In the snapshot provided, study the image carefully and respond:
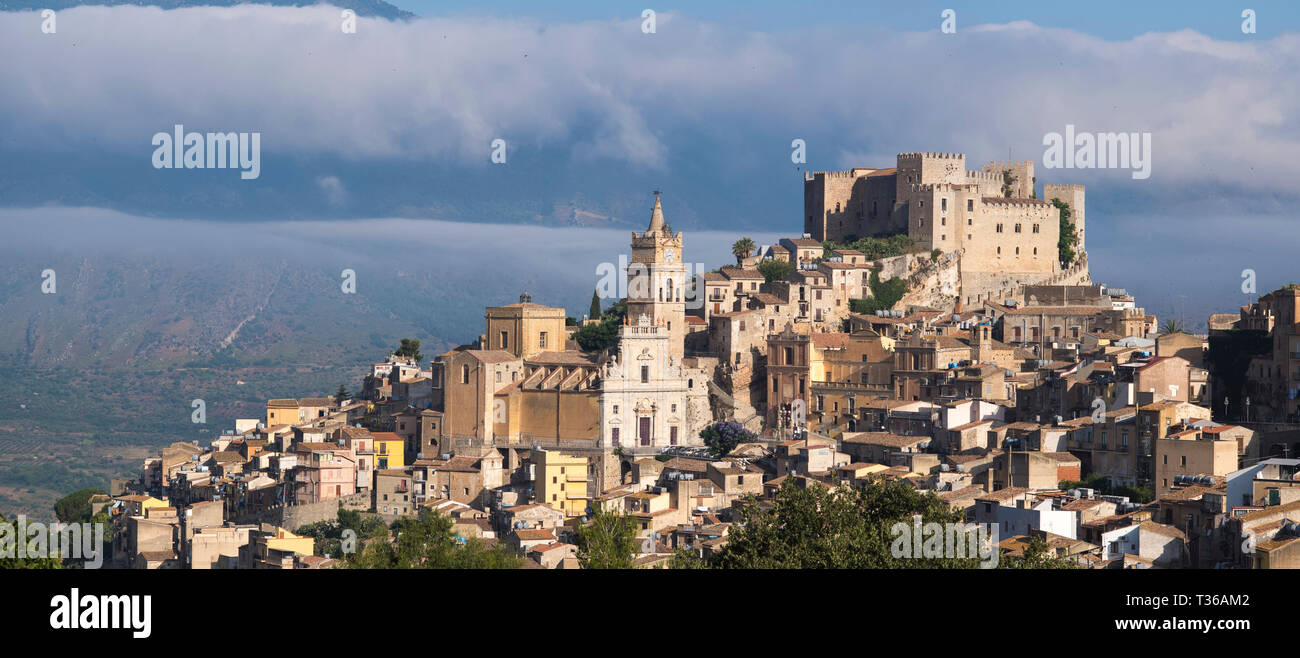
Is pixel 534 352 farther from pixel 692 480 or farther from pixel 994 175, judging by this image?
pixel 994 175

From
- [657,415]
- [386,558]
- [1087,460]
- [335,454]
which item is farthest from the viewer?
[657,415]

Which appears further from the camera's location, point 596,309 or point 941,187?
point 941,187

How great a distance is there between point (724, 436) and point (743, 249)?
1818 centimetres

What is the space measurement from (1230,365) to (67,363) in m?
142

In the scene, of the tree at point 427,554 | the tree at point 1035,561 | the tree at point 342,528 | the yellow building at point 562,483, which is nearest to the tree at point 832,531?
the tree at point 1035,561

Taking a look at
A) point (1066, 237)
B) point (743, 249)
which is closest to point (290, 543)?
point (743, 249)

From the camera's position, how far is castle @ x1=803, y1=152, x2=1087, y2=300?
74.8 meters

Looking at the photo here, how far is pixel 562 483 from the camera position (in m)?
55.4

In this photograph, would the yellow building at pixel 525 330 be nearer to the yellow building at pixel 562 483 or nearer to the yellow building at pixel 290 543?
the yellow building at pixel 562 483

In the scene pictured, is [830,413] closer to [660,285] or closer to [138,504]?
[660,285]

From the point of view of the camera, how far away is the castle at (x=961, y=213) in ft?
245

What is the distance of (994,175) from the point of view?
77938 mm

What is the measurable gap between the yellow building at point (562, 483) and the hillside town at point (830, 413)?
86mm
